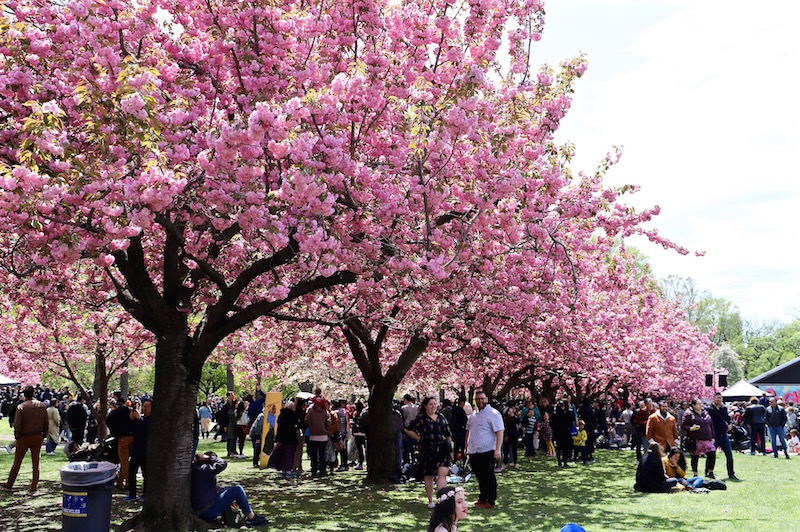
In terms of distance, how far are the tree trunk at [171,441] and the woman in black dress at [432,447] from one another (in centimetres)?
386

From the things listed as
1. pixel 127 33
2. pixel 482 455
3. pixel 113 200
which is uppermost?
pixel 127 33

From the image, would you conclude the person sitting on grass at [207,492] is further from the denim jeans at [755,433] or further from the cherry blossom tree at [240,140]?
the denim jeans at [755,433]

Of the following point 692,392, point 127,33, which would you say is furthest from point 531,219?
point 692,392

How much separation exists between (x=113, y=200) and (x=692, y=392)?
60.9m

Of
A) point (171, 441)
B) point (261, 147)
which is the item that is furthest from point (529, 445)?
point (261, 147)

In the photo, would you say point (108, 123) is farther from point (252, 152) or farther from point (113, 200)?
point (252, 152)

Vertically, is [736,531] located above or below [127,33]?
below

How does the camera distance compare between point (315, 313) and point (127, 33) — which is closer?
point (127, 33)

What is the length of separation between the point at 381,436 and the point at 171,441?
284 inches

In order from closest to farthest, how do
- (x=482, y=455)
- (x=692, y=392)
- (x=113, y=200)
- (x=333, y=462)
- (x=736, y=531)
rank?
(x=113, y=200)
(x=736, y=531)
(x=482, y=455)
(x=333, y=462)
(x=692, y=392)

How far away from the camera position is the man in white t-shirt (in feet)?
39.2

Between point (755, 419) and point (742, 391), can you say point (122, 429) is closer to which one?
point (755, 419)

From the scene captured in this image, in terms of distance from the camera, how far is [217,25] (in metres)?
8.94

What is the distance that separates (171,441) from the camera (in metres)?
9.99
